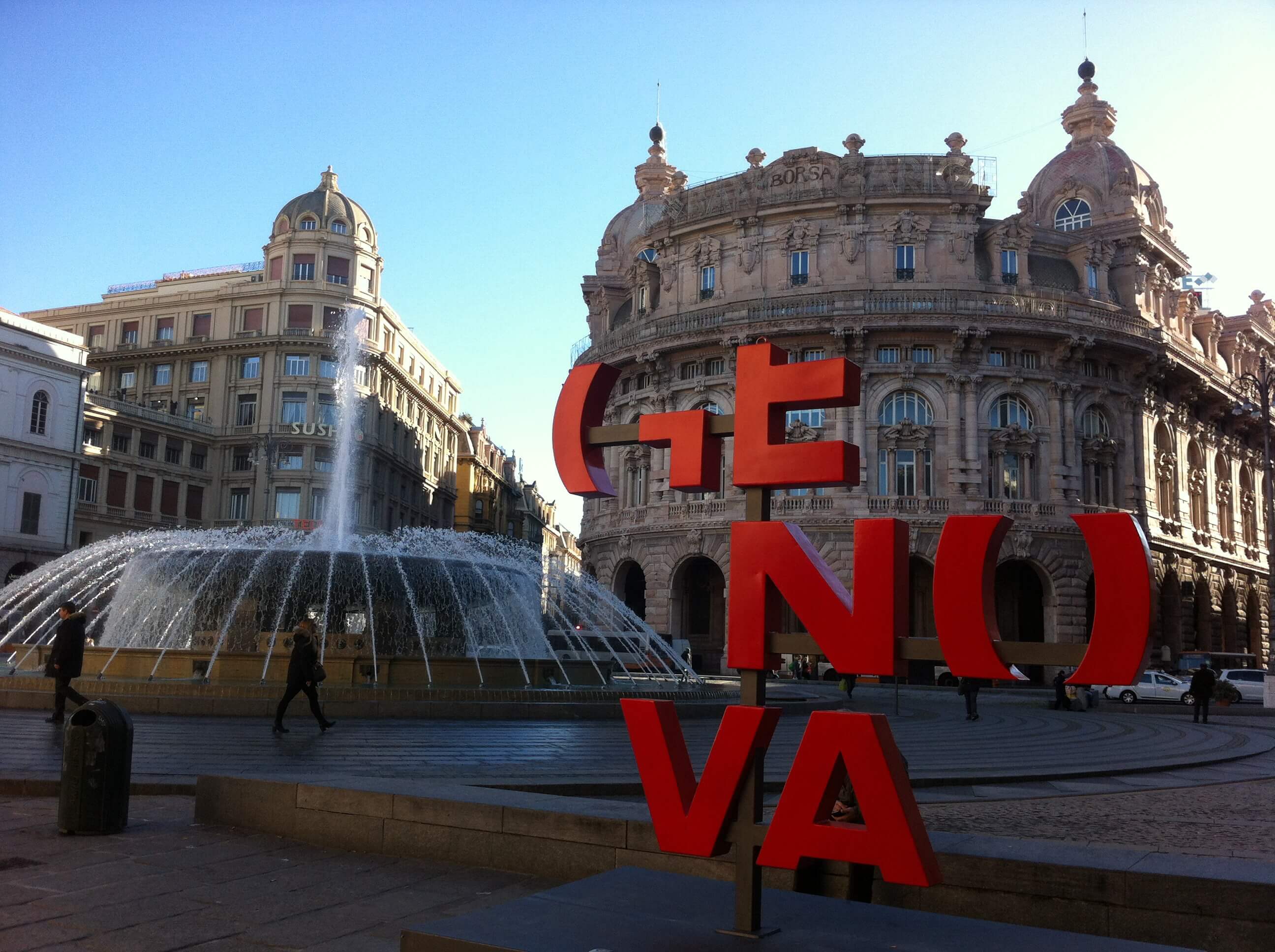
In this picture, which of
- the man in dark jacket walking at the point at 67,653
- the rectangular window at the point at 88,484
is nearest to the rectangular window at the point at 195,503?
the rectangular window at the point at 88,484

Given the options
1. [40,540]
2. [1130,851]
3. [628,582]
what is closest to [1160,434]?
[628,582]

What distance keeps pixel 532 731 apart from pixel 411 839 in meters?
7.15

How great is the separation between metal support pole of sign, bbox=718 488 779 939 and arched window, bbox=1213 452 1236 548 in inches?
2099

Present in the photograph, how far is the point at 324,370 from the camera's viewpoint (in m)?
57.5

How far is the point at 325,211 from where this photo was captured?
58562mm

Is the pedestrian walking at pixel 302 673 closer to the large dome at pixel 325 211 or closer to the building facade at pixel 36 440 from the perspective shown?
the building facade at pixel 36 440

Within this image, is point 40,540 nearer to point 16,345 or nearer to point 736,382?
point 16,345

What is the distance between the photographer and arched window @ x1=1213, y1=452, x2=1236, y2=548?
169 ft

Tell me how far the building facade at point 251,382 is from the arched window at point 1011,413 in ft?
108

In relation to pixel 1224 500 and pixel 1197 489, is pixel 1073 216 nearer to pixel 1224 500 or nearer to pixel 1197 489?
pixel 1197 489

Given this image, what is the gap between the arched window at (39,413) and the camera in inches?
1887

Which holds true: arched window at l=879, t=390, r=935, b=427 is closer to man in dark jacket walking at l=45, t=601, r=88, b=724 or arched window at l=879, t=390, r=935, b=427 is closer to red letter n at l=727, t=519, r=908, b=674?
man in dark jacket walking at l=45, t=601, r=88, b=724

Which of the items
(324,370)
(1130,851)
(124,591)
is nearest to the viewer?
(1130,851)

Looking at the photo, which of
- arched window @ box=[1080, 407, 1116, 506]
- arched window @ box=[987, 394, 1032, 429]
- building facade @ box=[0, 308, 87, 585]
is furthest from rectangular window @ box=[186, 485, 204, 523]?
arched window @ box=[1080, 407, 1116, 506]
